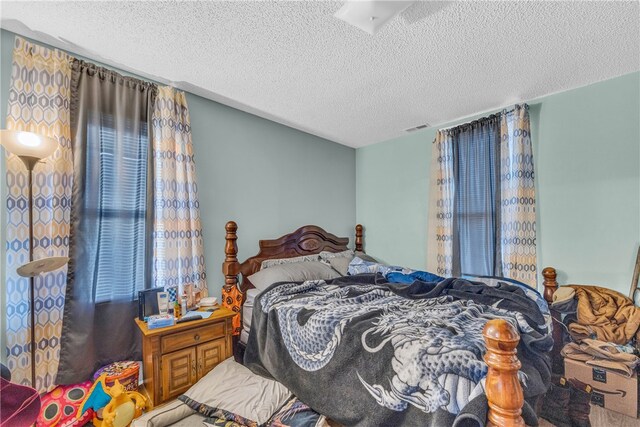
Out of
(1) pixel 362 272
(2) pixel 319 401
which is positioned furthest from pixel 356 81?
(2) pixel 319 401

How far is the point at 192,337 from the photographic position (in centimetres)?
199

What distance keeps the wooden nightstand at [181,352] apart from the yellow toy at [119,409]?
107 mm

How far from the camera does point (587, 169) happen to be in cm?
228

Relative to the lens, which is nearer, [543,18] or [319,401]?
[543,18]

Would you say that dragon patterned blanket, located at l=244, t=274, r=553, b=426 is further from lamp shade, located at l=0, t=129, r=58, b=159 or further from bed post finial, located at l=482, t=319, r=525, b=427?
lamp shade, located at l=0, t=129, r=58, b=159

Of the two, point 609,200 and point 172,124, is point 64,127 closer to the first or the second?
point 172,124

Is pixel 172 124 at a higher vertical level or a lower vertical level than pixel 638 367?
higher

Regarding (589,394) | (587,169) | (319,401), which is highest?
(587,169)

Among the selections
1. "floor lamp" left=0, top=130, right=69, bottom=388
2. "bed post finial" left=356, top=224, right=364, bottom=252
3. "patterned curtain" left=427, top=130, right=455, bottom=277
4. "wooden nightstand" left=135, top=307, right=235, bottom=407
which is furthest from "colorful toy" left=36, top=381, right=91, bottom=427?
"patterned curtain" left=427, top=130, right=455, bottom=277

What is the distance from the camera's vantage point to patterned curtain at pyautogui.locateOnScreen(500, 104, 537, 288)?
247 centimetres

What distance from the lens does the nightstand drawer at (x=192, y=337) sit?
1.88 m

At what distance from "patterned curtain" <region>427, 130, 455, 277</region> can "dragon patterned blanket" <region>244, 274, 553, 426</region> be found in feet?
2.82

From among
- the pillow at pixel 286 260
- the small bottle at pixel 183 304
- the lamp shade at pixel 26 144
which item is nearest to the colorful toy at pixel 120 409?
the small bottle at pixel 183 304

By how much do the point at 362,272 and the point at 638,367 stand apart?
2003 mm
